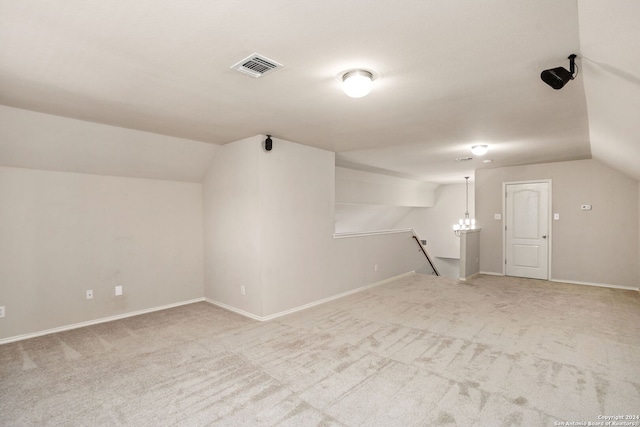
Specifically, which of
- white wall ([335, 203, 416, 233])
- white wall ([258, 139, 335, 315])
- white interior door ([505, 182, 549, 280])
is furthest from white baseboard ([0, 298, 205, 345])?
white interior door ([505, 182, 549, 280])

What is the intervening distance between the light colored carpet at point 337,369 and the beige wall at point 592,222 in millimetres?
1529

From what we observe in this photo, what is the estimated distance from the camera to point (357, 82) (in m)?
2.38

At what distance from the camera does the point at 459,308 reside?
4551mm

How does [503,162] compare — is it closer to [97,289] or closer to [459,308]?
[459,308]

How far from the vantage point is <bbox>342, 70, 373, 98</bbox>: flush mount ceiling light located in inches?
93.0

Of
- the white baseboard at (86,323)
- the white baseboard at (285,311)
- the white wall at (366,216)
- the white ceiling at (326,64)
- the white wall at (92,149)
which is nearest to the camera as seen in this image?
the white ceiling at (326,64)

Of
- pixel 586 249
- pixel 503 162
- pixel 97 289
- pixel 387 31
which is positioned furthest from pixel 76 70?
pixel 586 249

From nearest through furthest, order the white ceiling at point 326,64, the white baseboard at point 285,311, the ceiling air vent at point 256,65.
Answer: the white ceiling at point 326,64 → the ceiling air vent at point 256,65 → the white baseboard at point 285,311

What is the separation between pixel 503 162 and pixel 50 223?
24.1 ft

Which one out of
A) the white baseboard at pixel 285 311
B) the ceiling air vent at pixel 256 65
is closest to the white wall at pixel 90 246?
the white baseboard at pixel 285 311

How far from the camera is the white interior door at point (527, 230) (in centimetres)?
639

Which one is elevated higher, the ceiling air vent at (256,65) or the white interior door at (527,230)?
the ceiling air vent at (256,65)

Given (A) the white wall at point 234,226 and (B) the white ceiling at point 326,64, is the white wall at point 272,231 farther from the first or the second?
(B) the white ceiling at point 326,64

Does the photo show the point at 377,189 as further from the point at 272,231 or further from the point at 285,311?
the point at 285,311
